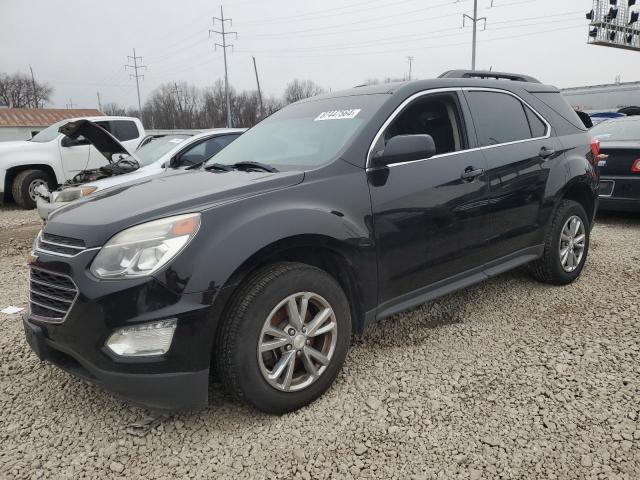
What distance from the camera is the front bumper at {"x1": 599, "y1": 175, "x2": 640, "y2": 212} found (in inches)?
242

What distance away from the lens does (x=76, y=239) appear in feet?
7.18

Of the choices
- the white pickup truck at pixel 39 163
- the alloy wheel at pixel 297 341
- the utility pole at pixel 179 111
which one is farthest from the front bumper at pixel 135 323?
the utility pole at pixel 179 111

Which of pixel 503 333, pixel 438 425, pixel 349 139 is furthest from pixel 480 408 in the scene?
pixel 349 139

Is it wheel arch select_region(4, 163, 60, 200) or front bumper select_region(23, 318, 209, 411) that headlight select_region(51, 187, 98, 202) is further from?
wheel arch select_region(4, 163, 60, 200)

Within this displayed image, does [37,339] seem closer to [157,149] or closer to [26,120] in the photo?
[157,149]

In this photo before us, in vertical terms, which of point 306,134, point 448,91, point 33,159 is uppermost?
point 448,91

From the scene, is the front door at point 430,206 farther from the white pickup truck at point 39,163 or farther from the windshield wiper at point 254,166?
the white pickup truck at point 39,163

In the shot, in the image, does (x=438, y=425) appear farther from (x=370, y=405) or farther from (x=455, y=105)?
(x=455, y=105)

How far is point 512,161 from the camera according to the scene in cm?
345

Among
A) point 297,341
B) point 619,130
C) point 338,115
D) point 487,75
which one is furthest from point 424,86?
point 619,130

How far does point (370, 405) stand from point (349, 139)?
4.93 feet

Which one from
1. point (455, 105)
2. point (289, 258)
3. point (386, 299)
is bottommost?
point (386, 299)

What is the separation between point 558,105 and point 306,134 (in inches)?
96.3

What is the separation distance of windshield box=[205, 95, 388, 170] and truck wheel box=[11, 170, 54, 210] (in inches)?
310
